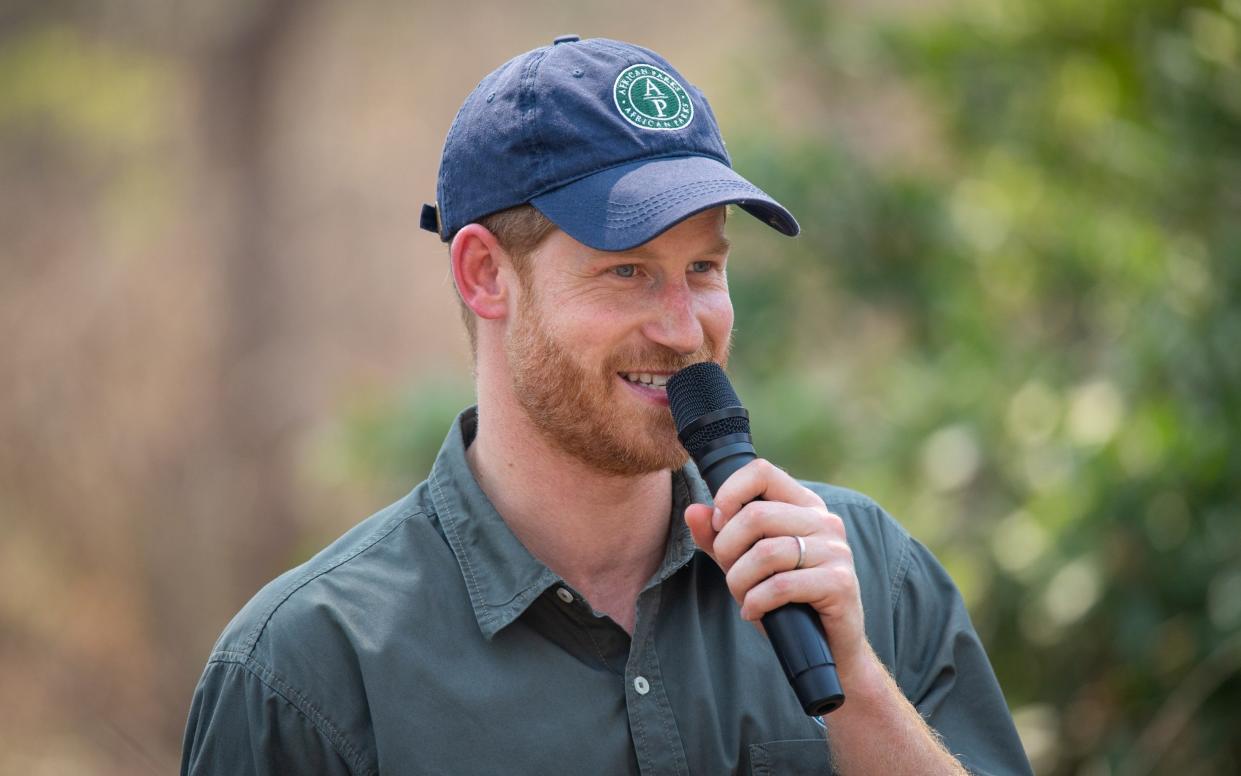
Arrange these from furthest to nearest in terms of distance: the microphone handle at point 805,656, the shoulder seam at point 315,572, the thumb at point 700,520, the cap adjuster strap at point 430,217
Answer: the cap adjuster strap at point 430,217, the shoulder seam at point 315,572, the thumb at point 700,520, the microphone handle at point 805,656

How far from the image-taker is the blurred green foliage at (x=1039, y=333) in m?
4.32

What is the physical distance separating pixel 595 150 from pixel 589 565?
666 mm

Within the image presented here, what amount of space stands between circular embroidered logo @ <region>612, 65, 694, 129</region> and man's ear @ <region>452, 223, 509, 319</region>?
30cm

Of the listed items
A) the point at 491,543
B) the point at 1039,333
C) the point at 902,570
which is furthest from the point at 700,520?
the point at 1039,333

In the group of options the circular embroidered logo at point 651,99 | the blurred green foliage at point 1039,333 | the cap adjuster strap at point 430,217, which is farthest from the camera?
the blurred green foliage at point 1039,333

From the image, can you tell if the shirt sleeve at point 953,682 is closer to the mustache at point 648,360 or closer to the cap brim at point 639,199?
the mustache at point 648,360

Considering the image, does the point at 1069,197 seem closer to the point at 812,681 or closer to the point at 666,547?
the point at 666,547

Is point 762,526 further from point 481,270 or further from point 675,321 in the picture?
point 481,270

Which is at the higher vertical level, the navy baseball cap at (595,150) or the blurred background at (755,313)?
the navy baseball cap at (595,150)

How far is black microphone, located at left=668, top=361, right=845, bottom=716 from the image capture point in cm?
173

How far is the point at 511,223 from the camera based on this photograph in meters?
2.19

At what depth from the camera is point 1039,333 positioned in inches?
235

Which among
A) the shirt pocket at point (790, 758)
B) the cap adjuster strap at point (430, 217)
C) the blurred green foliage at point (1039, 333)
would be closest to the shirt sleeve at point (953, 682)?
the shirt pocket at point (790, 758)

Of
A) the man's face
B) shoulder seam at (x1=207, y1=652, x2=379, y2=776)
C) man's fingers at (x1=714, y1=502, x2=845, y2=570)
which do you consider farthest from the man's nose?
shoulder seam at (x1=207, y1=652, x2=379, y2=776)
